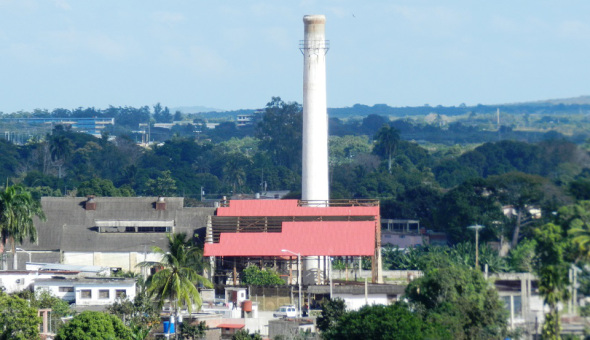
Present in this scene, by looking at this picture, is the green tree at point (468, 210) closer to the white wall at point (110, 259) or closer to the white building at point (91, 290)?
the white wall at point (110, 259)

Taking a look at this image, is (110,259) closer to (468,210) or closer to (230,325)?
(230,325)

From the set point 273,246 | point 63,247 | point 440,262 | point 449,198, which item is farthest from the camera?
point 449,198

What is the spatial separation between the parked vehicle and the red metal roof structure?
1048 centimetres

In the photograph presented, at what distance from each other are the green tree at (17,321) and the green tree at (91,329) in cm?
173

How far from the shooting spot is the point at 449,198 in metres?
136

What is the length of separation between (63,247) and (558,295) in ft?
216

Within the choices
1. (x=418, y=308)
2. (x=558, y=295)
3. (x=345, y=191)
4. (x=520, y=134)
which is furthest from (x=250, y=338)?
(x=345, y=191)

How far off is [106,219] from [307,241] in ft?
70.6

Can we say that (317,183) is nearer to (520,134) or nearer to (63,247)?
(63,247)

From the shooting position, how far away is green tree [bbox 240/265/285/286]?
97250 millimetres

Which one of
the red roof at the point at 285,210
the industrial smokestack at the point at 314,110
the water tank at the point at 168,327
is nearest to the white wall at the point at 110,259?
the red roof at the point at 285,210

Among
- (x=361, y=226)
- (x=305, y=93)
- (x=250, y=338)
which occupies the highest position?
(x=305, y=93)

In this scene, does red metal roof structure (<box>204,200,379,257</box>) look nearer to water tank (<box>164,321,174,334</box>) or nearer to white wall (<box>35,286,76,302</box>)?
white wall (<box>35,286,76,302</box>)

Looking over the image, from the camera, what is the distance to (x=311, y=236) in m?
102
